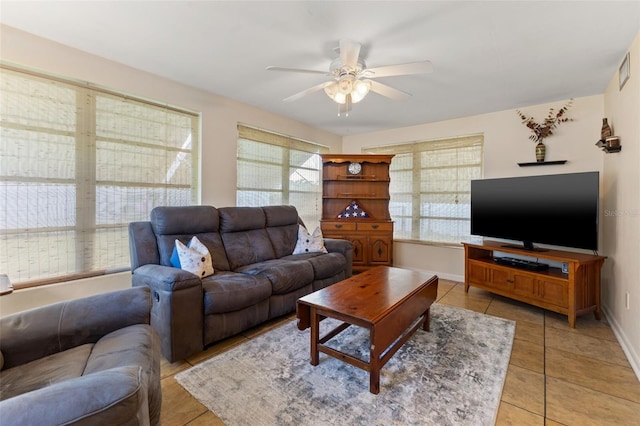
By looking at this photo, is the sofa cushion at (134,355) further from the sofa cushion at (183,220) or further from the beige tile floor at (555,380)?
the sofa cushion at (183,220)

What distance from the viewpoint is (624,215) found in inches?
95.2

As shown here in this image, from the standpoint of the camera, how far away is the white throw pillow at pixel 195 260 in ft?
8.11

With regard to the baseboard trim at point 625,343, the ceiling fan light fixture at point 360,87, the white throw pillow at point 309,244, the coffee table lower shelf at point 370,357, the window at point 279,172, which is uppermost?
the ceiling fan light fixture at point 360,87

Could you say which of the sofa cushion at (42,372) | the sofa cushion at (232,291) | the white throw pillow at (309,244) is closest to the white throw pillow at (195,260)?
the sofa cushion at (232,291)

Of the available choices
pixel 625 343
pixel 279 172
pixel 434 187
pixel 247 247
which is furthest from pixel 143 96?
pixel 625 343

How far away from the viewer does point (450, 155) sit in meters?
4.33

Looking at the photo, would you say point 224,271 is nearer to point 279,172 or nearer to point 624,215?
point 279,172

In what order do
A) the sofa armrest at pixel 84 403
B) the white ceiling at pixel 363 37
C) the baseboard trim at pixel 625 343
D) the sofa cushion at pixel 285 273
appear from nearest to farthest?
the sofa armrest at pixel 84 403, the white ceiling at pixel 363 37, the baseboard trim at pixel 625 343, the sofa cushion at pixel 285 273

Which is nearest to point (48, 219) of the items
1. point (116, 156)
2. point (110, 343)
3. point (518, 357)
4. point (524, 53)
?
point (116, 156)

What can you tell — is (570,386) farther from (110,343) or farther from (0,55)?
(0,55)

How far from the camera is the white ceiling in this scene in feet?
6.08

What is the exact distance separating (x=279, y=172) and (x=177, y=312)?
9.08ft

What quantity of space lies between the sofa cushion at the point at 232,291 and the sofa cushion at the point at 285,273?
8cm

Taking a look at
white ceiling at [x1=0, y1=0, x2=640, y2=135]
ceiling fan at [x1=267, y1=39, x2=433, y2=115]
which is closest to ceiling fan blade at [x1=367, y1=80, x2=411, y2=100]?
ceiling fan at [x1=267, y1=39, x2=433, y2=115]
